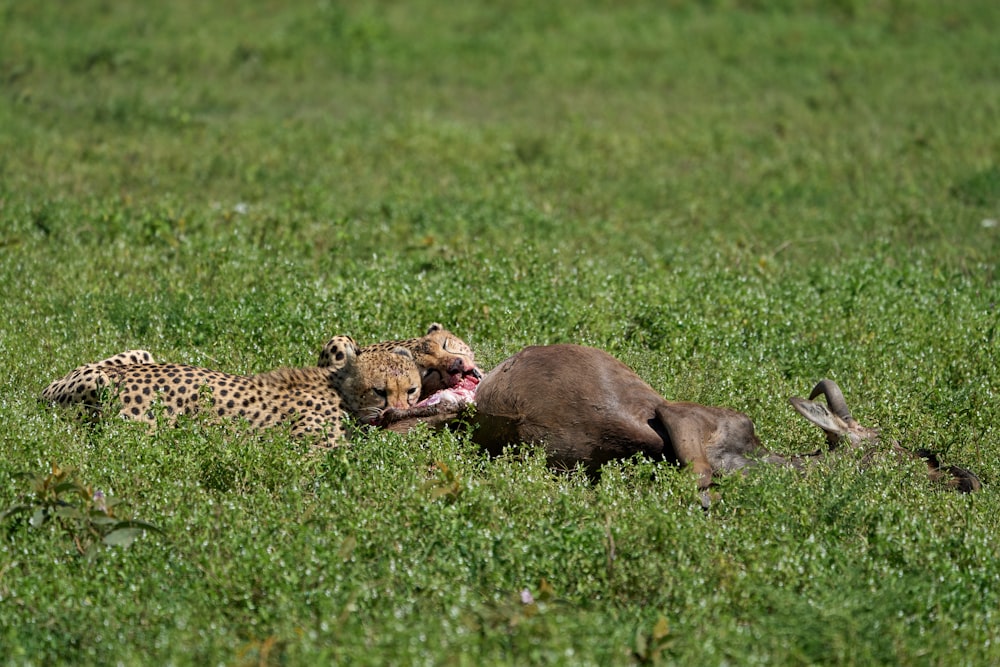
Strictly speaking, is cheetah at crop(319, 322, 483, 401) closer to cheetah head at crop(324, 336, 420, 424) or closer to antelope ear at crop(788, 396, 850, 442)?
cheetah head at crop(324, 336, 420, 424)

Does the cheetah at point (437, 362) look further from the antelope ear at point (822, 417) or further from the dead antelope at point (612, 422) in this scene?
the antelope ear at point (822, 417)

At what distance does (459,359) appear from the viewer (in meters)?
7.60

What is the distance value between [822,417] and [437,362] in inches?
90.2

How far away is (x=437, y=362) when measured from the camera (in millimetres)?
7656

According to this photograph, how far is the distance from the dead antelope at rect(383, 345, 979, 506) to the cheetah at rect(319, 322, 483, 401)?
1.88 feet

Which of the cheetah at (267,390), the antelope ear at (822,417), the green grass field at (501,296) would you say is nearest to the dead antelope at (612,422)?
the antelope ear at (822,417)

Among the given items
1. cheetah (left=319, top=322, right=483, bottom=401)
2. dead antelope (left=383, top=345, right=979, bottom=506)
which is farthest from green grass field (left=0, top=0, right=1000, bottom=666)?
cheetah (left=319, top=322, right=483, bottom=401)

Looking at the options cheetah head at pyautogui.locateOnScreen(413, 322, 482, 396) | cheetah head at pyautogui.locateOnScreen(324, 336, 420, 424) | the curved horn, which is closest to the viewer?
the curved horn

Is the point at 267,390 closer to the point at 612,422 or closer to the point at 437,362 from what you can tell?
the point at 437,362

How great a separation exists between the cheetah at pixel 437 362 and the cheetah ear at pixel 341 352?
0.02 meters

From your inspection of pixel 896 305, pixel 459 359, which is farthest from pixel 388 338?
pixel 896 305

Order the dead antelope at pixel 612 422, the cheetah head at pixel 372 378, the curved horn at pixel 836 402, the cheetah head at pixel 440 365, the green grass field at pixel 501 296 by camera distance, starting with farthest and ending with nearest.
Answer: the cheetah head at pixel 440 365
the cheetah head at pixel 372 378
the curved horn at pixel 836 402
the dead antelope at pixel 612 422
the green grass field at pixel 501 296

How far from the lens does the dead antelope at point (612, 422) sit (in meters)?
6.77

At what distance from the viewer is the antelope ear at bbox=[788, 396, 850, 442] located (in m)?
6.79
